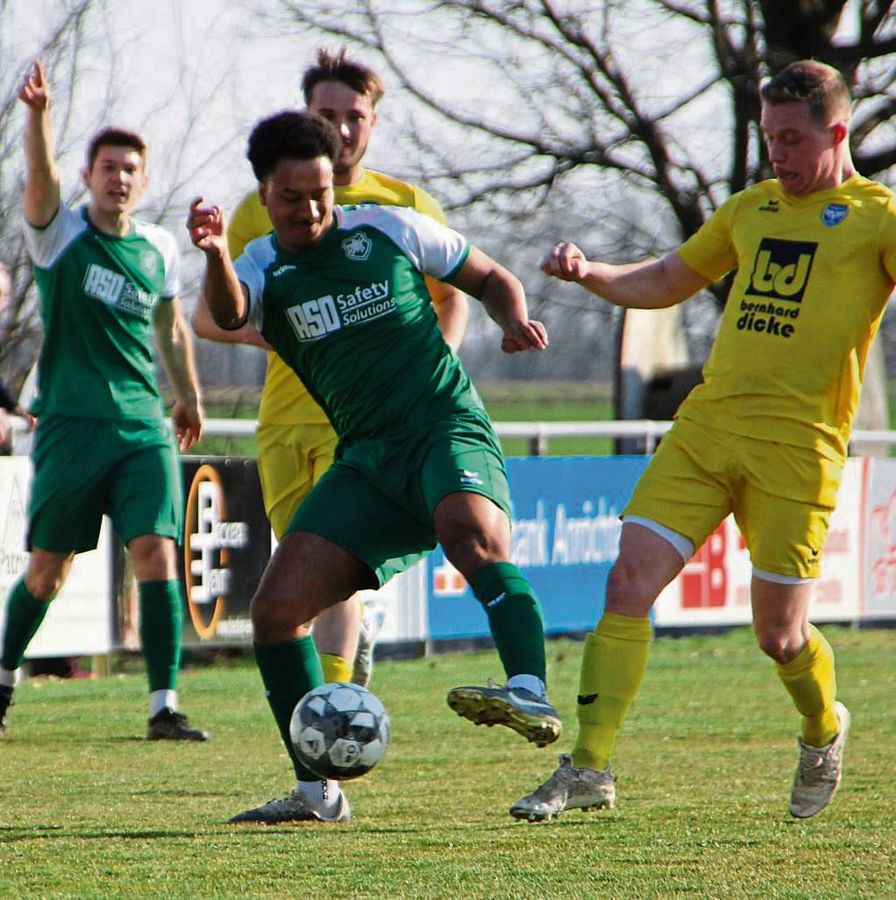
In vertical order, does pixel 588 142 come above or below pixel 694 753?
above

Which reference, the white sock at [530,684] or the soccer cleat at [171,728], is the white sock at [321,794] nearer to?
the white sock at [530,684]

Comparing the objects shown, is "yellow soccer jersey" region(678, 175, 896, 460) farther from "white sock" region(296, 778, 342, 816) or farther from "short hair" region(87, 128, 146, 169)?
"short hair" region(87, 128, 146, 169)

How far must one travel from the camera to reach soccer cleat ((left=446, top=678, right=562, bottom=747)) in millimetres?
4633

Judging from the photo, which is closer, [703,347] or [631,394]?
[631,394]

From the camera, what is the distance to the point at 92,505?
7566 millimetres

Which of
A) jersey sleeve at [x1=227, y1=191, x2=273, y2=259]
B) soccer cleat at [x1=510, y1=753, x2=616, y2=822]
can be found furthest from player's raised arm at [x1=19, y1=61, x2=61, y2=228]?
soccer cleat at [x1=510, y1=753, x2=616, y2=822]

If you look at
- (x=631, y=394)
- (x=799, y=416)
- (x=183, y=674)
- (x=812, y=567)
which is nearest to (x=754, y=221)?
(x=799, y=416)

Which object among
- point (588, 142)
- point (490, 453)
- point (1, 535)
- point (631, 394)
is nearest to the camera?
point (490, 453)

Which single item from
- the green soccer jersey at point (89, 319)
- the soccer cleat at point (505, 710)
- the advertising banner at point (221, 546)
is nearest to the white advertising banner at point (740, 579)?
the advertising banner at point (221, 546)

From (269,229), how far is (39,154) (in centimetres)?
118

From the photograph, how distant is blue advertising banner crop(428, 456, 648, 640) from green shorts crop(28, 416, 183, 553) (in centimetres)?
416

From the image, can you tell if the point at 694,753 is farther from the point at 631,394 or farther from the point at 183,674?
the point at 631,394

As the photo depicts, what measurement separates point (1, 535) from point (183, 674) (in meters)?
1.69

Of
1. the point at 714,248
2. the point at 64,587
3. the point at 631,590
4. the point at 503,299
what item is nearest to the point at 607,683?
the point at 631,590
